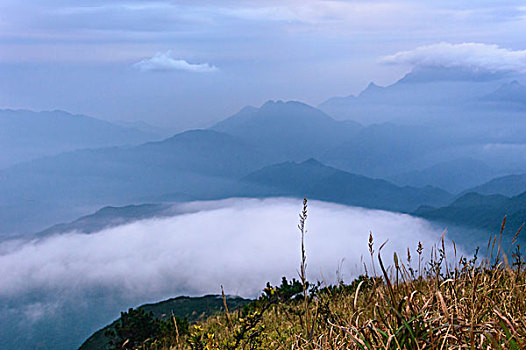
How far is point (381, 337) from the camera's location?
9.57 ft

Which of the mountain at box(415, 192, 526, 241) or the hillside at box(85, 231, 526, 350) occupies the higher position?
the hillside at box(85, 231, 526, 350)

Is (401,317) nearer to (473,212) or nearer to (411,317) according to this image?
(411,317)

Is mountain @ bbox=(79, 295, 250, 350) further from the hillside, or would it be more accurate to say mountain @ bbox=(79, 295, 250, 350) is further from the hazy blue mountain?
the hazy blue mountain

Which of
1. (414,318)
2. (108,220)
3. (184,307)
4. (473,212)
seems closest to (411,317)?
(414,318)

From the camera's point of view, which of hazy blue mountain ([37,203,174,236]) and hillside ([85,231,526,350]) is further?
hazy blue mountain ([37,203,174,236])

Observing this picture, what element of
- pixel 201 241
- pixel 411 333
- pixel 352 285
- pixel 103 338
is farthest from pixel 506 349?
pixel 201 241

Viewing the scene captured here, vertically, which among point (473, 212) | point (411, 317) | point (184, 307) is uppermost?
point (411, 317)

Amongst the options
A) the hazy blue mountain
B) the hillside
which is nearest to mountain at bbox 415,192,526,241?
the hazy blue mountain

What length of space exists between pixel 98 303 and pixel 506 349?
10348 cm

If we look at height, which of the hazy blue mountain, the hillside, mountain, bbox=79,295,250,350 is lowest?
the hazy blue mountain

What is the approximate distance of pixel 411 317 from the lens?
3066 millimetres

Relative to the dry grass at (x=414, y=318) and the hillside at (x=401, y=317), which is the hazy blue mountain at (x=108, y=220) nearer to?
the hillside at (x=401, y=317)

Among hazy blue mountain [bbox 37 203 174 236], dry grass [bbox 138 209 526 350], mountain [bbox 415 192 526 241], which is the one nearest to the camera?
dry grass [bbox 138 209 526 350]

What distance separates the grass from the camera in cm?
283
